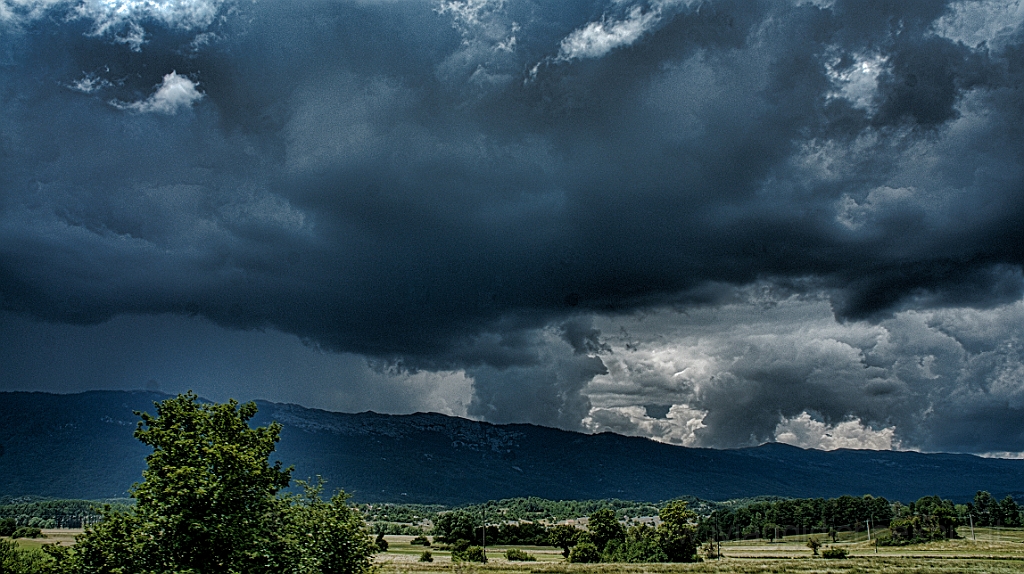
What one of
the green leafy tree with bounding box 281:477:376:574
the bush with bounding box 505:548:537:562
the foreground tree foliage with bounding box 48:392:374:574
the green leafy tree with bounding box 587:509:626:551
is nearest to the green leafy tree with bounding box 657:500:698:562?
the green leafy tree with bounding box 587:509:626:551

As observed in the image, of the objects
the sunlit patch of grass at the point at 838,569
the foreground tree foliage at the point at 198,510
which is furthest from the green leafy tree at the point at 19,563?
the sunlit patch of grass at the point at 838,569

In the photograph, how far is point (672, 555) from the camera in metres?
119

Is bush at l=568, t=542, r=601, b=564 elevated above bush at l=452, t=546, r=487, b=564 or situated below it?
above

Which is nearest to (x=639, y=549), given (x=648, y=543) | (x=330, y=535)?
(x=648, y=543)

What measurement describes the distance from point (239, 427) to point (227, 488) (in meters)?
2.83

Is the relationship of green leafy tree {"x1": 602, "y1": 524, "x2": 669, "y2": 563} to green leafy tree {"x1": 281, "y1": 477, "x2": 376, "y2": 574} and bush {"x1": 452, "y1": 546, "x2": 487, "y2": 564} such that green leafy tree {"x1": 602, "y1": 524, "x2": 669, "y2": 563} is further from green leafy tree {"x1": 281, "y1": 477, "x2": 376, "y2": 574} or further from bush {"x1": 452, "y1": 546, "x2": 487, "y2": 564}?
green leafy tree {"x1": 281, "y1": 477, "x2": 376, "y2": 574}

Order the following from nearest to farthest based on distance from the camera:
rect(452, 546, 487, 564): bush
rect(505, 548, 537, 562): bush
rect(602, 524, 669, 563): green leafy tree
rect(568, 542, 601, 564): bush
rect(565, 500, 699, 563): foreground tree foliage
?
1. rect(602, 524, 669, 563): green leafy tree
2. rect(565, 500, 699, 563): foreground tree foliage
3. rect(452, 546, 487, 564): bush
4. rect(568, 542, 601, 564): bush
5. rect(505, 548, 537, 562): bush

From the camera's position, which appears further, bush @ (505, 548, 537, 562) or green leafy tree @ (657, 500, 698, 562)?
bush @ (505, 548, 537, 562)

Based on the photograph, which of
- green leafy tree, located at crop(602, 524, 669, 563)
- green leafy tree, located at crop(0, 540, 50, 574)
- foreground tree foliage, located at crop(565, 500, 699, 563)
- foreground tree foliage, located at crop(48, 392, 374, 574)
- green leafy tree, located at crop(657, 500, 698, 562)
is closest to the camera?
foreground tree foliage, located at crop(48, 392, 374, 574)

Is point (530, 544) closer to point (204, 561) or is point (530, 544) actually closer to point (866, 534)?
point (866, 534)

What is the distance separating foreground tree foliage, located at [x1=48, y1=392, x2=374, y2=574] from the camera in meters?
22.4

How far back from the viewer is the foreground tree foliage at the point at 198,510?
22.4 metres

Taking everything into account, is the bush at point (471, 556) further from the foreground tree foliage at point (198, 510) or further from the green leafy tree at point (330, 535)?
the foreground tree foliage at point (198, 510)

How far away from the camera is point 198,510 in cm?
2267
